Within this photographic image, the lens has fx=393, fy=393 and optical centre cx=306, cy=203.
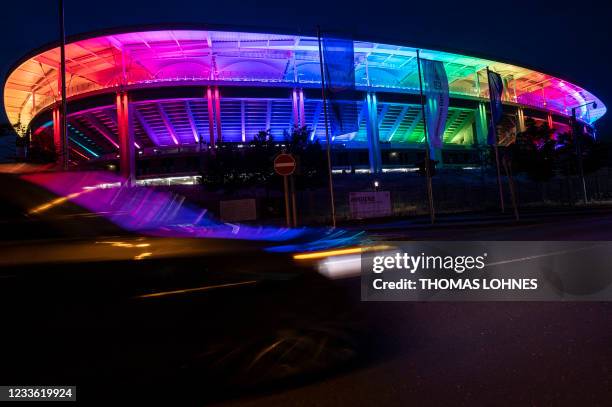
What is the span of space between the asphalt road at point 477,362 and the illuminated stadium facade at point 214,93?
111 ft

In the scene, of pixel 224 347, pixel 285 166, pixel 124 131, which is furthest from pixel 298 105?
pixel 224 347

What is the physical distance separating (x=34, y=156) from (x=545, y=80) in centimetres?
6099

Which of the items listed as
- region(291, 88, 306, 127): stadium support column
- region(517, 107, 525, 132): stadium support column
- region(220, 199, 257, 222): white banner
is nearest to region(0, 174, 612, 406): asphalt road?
region(220, 199, 257, 222): white banner

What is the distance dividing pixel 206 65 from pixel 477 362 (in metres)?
43.4

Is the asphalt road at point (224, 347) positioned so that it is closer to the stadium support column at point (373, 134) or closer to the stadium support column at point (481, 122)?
the stadium support column at point (373, 134)

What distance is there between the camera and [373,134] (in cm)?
4416

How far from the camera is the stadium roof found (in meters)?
36.8

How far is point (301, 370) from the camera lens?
9.92 feet

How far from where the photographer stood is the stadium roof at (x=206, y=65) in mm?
36781

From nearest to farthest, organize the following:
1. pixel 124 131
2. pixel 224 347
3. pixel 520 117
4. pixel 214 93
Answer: pixel 224 347 < pixel 124 131 < pixel 214 93 < pixel 520 117

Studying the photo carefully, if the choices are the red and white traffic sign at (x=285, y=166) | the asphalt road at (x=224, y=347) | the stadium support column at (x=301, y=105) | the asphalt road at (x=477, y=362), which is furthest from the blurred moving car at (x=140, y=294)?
the stadium support column at (x=301, y=105)

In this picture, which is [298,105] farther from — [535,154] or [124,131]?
[535,154]

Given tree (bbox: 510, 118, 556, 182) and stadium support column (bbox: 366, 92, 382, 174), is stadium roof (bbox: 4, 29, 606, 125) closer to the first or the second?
stadium support column (bbox: 366, 92, 382, 174)

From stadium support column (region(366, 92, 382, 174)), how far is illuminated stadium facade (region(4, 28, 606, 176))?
12 centimetres
